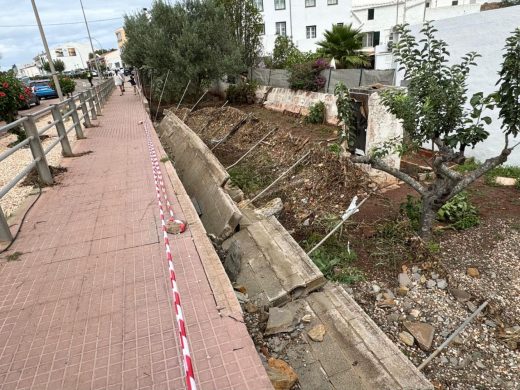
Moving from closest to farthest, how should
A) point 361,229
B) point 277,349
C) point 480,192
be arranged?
point 277,349, point 361,229, point 480,192

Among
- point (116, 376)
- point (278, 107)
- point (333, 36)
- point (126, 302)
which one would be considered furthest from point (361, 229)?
point (333, 36)

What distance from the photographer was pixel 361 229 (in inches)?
221

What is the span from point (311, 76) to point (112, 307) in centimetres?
1348

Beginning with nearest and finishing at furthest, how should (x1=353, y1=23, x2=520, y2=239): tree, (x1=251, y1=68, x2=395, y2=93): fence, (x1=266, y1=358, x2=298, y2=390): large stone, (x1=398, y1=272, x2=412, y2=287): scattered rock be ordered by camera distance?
(x1=266, y1=358, x2=298, y2=390): large stone → (x1=353, y1=23, x2=520, y2=239): tree → (x1=398, y1=272, x2=412, y2=287): scattered rock → (x1=251, y1=68, x2=395, y2=93): fence

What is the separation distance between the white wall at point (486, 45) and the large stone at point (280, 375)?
7182 millimetres

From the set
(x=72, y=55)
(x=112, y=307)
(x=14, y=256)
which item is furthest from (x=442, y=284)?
(x=72, y=55)

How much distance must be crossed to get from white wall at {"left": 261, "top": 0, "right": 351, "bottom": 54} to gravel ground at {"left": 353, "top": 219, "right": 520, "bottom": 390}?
104 ft

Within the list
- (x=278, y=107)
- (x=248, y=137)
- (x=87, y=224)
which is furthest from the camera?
(x=278, y=107)

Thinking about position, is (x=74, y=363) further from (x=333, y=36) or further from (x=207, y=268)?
(x=333, y=36)

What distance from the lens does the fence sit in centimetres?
1151

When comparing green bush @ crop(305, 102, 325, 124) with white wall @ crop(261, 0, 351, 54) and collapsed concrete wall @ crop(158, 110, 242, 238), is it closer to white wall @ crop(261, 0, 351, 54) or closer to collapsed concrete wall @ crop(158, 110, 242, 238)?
collapsed concrete wall @ crop(158, 110, 242, 238)

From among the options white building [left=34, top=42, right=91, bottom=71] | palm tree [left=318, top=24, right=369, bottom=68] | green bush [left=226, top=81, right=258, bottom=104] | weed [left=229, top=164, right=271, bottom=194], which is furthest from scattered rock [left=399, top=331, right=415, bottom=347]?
white building [left=34, top=42, right=91, bottom=71]

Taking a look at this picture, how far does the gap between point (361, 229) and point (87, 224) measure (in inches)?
159

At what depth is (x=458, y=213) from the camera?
5609mm
